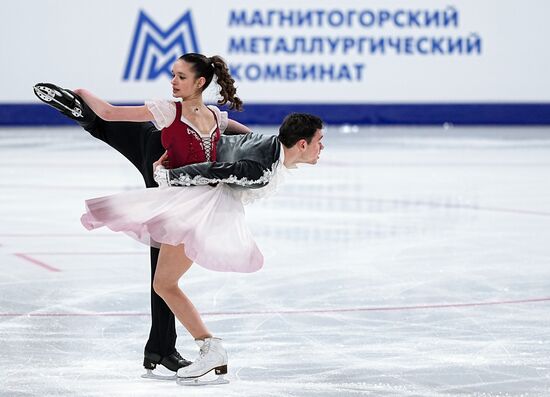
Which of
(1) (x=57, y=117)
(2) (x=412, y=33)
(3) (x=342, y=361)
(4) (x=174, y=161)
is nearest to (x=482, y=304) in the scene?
(3) (x=342, y=361)

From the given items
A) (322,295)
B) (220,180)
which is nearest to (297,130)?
(220,180)

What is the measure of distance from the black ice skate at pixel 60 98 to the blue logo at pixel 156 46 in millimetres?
12890

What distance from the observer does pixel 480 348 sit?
157 inches

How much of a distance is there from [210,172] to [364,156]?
359 inches

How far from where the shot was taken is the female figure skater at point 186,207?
334cm

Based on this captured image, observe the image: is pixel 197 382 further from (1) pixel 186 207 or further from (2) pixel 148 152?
(2) pixel 148 152

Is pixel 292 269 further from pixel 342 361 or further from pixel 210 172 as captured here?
pixel 210 172

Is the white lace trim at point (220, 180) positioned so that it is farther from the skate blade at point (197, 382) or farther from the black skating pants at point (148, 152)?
the skate blade at point (197, 382)

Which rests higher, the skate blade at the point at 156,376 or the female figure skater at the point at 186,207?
the female figure skater at the point at 186,207

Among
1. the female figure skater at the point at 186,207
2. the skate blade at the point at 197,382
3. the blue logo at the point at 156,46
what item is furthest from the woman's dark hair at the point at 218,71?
the blue logo at the point at 156,46

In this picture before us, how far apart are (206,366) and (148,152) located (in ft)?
2.22

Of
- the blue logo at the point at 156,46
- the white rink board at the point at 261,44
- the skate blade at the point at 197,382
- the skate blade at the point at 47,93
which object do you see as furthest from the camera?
the white rink board at the point at 261,44

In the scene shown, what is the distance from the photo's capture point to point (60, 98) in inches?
129

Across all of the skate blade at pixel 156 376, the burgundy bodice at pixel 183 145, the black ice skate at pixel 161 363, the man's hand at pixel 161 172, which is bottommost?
A: the skate blade at pixel 156 376
